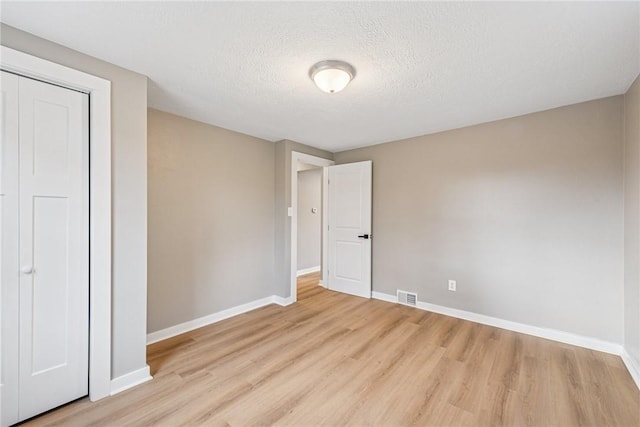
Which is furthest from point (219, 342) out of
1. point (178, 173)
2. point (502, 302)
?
point (502, 302)

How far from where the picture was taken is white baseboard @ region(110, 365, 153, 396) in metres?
1.88

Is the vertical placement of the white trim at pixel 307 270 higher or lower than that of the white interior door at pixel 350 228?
lower

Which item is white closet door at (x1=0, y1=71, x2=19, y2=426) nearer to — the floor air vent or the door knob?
the door knob

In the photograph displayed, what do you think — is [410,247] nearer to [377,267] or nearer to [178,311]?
[377,267]

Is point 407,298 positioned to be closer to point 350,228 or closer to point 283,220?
point 350,228

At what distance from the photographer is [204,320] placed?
304cm

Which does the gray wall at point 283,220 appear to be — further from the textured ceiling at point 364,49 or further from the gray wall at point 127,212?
the gray wall at point 127,212

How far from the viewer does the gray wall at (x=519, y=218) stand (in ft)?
8.07

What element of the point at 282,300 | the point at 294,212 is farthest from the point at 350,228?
the point at 282,300

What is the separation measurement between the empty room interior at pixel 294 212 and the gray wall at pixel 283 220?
3cm

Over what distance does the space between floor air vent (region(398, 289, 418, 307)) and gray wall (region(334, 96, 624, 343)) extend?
83 millimetres

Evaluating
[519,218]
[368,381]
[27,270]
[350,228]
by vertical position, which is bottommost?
[368,381]

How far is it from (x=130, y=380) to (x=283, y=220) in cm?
231

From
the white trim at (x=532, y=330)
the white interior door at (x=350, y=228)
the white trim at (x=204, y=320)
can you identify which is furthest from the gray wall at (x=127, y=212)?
the white trim at (x=532, y=330)
